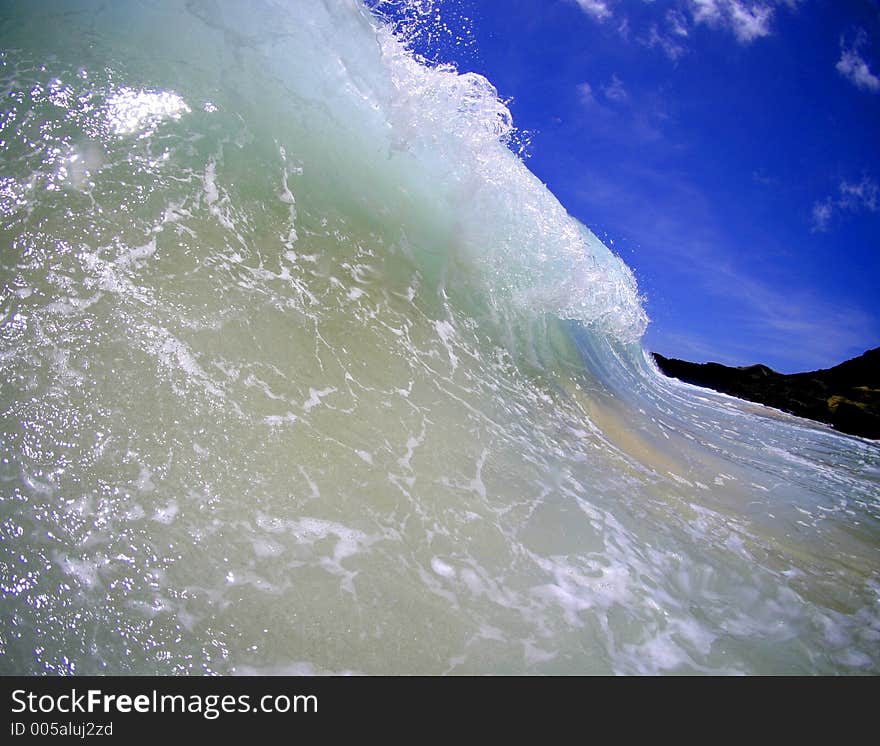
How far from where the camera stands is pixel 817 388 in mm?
34469

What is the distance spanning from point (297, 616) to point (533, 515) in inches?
67.8

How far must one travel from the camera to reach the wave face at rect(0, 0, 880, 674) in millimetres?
2105

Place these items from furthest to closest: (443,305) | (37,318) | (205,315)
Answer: (443,305) → (205,315) → (37,318)

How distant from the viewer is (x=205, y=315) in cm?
344

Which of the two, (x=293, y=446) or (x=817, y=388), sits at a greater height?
(x=817, y=388)

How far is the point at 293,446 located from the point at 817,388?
1679 inches

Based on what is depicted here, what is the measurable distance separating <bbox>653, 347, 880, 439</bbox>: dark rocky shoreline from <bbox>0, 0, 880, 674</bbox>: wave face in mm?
21458

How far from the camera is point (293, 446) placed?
293cm

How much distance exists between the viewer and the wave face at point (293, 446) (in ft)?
6.91

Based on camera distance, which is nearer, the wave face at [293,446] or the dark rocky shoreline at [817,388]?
the wave face at [293,446]

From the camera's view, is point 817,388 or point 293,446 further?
point 817,388

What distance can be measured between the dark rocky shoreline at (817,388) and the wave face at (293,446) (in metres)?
21.5
